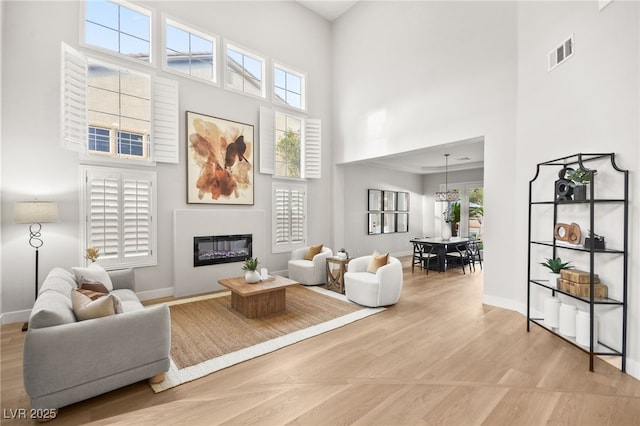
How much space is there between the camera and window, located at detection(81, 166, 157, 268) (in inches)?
171

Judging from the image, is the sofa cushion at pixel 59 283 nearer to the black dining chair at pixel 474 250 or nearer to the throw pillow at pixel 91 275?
the throw pillow at pixel 91 275

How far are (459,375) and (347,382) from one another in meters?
1.01

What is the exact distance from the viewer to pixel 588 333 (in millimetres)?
2834

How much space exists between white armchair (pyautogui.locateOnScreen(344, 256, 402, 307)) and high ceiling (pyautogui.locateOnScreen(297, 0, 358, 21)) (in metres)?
6.30

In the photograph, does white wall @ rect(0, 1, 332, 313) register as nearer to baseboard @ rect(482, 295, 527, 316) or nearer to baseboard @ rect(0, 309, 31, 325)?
baseboard @ rect(0, 309, 31, 325)

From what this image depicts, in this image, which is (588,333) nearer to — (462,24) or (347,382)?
(347,382)

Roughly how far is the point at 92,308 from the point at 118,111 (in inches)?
143

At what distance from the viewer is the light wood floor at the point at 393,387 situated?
79.2 inches

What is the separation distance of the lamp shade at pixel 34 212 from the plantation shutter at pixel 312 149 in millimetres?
4548

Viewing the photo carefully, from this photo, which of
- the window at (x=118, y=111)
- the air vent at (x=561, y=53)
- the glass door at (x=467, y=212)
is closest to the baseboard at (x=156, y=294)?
the window at (x=118, y=111)

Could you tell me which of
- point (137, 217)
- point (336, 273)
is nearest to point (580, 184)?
point (336, 273)

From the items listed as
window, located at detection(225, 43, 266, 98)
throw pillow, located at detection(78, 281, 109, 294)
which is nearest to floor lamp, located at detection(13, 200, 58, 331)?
throw pillow, located at detection(78, 281, 109, 294)

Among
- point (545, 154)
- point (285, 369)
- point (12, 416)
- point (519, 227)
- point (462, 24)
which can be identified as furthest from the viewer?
point (462, 24)

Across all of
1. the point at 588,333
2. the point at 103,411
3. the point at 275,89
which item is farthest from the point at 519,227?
the point at 275,89
